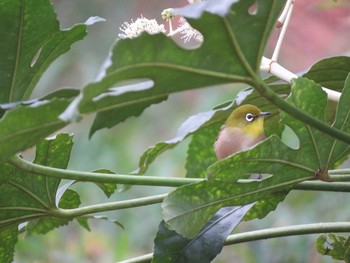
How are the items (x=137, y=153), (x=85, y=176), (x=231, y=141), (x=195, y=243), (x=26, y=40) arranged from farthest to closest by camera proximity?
(x=137, y=153) → (x=231, y=141) → (x=195, y=243) → (x=26, y=40) → (x=85, y=176)

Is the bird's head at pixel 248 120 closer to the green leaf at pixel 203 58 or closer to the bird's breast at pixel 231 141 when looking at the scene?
the bird's breast at pixel 231 141

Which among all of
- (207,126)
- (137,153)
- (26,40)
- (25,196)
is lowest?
(137,153)

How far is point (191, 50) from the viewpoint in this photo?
3.49 ft

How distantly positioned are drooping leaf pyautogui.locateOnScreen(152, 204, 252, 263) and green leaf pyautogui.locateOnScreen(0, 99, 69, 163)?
1.19ft

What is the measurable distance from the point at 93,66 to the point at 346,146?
138 inches

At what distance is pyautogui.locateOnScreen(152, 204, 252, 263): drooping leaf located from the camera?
137 cm

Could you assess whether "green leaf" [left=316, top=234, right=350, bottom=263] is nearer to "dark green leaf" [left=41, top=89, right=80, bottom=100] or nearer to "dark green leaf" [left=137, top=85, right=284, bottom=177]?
"dark green leaf" [left=137, top=85, right=284, bottom=177]

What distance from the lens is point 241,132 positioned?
212 centimetres

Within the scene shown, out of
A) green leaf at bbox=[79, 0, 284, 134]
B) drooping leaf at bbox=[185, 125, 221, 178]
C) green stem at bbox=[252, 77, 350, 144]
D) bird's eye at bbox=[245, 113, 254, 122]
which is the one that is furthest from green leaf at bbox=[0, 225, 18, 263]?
bird's eye at bbox=[245, 113, 254, 122]

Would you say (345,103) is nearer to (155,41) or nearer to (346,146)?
(346,146)

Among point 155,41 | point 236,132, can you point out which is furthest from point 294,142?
point 155,41

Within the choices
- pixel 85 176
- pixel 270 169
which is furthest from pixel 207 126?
pixel 85 176

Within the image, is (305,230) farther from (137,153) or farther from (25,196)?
(137,153)

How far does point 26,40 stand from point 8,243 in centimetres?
41
